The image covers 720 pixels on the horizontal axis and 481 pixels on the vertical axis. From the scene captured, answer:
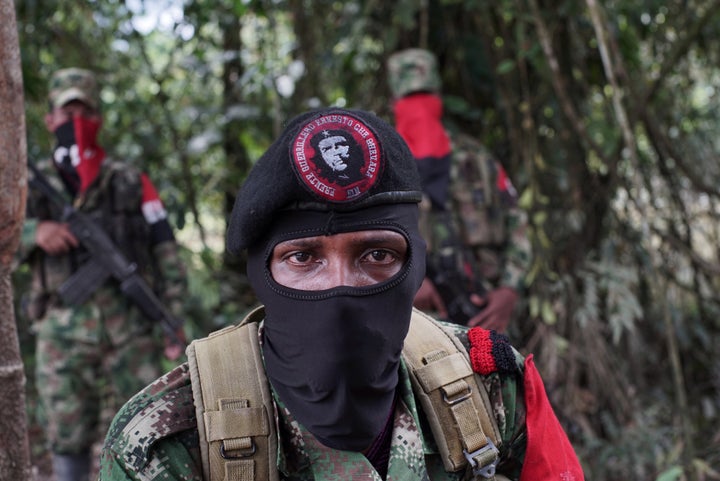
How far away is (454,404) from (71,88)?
118 inches

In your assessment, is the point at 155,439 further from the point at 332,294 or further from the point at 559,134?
the point at 559,134

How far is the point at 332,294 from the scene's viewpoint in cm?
119

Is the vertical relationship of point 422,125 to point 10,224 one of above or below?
above

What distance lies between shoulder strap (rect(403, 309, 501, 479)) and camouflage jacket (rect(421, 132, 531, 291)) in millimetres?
2161

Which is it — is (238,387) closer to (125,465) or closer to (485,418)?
(125,465)

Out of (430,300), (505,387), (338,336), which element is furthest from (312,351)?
(430,300)

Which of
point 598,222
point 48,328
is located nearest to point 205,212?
point 48,328

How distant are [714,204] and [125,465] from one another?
361 cm

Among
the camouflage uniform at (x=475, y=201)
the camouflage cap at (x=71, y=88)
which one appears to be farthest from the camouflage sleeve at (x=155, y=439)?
the camouflage cap at (x=71, y=88)

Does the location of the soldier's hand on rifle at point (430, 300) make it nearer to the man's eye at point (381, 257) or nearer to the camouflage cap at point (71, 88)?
the camouflage cap at point (71, 88)

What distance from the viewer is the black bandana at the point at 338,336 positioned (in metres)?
1.19

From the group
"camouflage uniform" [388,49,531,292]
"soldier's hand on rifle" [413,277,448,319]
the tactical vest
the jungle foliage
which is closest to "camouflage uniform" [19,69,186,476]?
the jungle foliage

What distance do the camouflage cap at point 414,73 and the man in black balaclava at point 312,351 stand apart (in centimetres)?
232

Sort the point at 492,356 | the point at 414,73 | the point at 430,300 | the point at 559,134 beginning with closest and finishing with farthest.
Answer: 1. the point at 492,356
2. the point at 430,300
3. the point at 414,73
4. the point at 559,134
